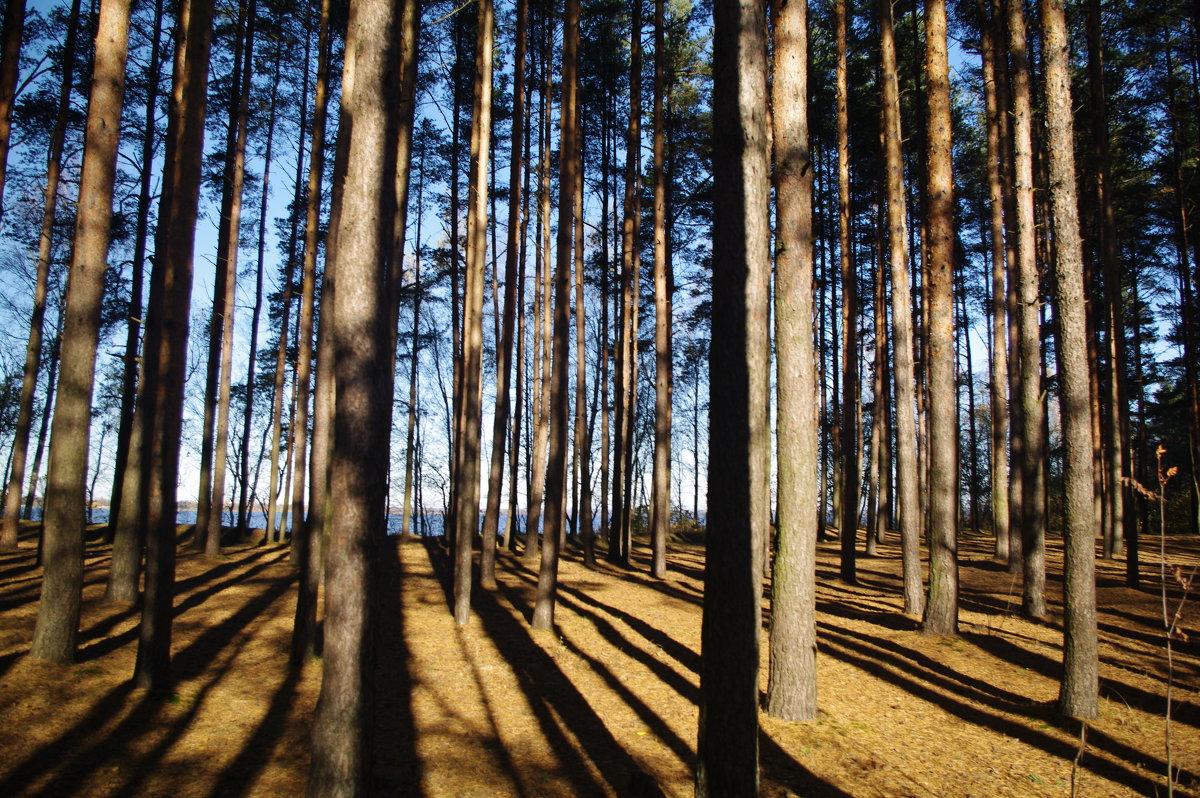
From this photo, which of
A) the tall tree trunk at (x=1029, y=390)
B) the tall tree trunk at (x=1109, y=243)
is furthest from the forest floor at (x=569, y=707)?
the tall tree trunk at (x=1109, y=243)

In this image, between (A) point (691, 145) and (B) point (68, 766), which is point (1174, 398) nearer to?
(A) point (691, 145)

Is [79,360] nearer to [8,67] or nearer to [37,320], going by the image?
[8,67]

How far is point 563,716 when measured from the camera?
19.9 feet

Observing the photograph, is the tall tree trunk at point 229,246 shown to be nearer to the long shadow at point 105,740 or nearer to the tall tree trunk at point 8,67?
the tall tree trunk at point 8,67

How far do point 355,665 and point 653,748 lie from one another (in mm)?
2781

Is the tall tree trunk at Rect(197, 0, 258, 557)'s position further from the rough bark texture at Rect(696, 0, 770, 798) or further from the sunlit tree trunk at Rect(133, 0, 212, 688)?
the rough bark texture at Rect(696, 0, 770, 798)

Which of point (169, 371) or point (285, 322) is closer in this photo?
point (169, 371)

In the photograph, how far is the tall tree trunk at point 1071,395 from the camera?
19.3 ft

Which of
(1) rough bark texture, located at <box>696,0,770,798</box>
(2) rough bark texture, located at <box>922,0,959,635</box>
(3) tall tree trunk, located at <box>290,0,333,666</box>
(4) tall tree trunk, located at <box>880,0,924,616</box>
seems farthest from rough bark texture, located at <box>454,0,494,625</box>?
(2) rough bark texture, located at <box>922,0,959,635</box>

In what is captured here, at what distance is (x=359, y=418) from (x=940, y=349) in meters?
7.70

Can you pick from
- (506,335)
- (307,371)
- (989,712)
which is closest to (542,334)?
(506,335)

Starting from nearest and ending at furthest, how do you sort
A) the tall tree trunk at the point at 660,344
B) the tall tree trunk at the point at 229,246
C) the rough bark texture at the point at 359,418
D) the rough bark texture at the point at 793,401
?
the rough bark texture at the point at 359,418 < the rough bark texture at the point at 793,401 < the tall tree trunk at the point at 660,344 < the tall tree trunk at the point at 229,246

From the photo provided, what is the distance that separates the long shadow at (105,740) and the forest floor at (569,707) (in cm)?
2

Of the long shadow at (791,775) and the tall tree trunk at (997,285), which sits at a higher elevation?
the tall tree trunk at (997,285)
